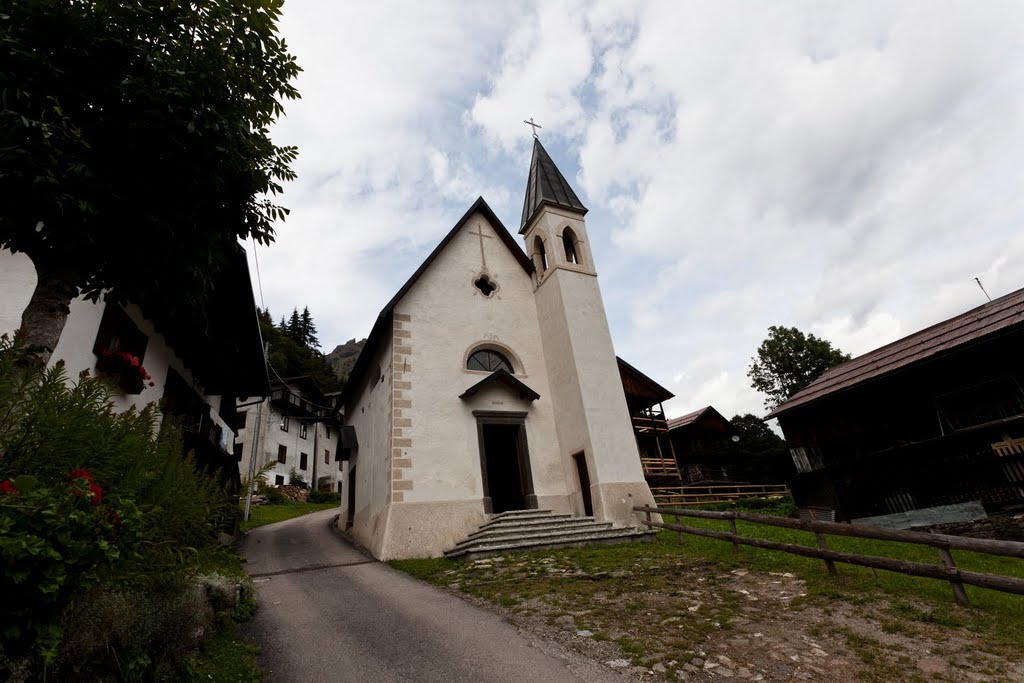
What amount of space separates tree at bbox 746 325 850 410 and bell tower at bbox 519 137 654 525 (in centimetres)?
2958

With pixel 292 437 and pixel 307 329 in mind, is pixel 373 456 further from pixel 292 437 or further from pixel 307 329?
pixel 307 329

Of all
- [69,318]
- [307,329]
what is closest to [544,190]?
[69,318]

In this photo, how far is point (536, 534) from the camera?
11.0 meters

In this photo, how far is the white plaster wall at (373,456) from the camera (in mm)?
12367

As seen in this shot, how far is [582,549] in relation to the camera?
10.3 metres

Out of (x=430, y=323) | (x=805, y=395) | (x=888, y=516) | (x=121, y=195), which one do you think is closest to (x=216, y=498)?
(x=121, y=195)

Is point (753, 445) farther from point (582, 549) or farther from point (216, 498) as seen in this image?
point (216, 498)

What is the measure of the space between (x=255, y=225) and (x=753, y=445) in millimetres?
31951

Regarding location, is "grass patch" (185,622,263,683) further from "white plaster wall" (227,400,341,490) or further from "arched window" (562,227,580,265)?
"white plaster wall" (227,400,341,490)

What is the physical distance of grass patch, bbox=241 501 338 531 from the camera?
70.3 ft

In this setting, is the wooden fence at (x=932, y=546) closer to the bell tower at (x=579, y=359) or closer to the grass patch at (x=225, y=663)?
the bell tower at (x=579, y=359)

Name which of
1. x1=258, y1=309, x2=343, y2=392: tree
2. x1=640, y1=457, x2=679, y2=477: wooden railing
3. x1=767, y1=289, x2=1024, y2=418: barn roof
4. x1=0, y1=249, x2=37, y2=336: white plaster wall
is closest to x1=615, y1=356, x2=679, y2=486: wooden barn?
x1=640, y1=457, x2=679, y2=477: wooden railing

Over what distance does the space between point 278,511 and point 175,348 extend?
1801cm

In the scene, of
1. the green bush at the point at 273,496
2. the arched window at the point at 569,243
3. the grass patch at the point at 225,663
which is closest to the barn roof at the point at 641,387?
the arched window at the point at 569,243
